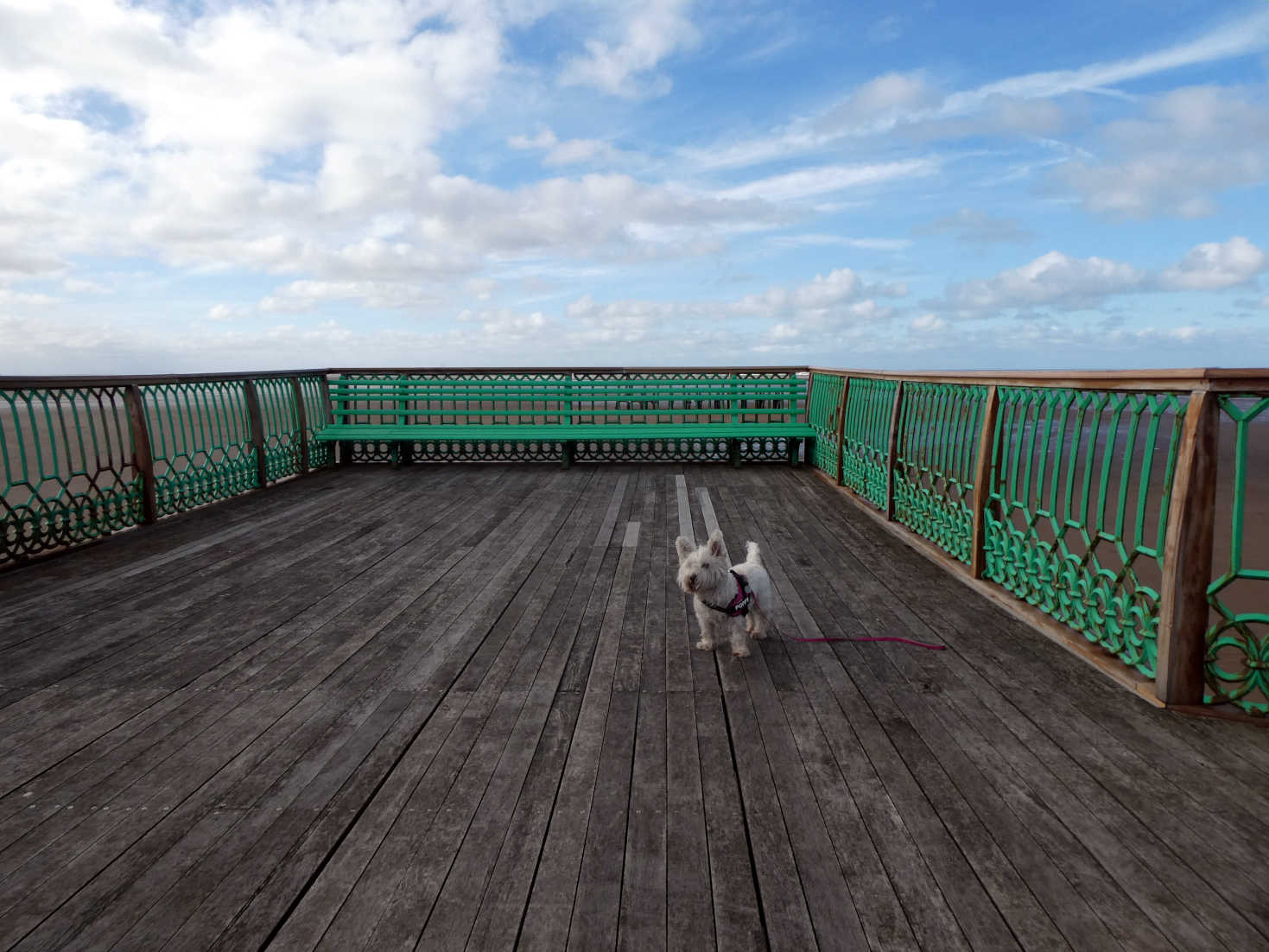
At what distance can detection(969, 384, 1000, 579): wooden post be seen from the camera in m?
4.70

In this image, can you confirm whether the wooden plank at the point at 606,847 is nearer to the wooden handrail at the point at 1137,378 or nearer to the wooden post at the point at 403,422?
the wooden handrail at the point at 1137,378

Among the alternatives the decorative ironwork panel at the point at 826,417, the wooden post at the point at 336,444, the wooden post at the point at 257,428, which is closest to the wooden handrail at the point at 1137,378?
the decorative ironwork panel at the point at 826,417

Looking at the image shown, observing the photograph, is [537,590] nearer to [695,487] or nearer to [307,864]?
[307,864]

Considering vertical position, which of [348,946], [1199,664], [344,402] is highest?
[344,402]

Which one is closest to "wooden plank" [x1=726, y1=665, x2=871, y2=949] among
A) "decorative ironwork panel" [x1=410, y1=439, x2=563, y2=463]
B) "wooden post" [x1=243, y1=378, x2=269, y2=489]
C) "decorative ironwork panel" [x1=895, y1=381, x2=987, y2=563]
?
"decorative ironwork panel" [x1=895, y1=381, x2=987, y2=563]

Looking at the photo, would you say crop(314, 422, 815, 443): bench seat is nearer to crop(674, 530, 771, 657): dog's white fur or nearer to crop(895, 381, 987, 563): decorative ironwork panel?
crop(895, 381, 987, 563): decorative ironwork panel

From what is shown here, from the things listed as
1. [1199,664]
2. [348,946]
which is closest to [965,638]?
[1199,664]

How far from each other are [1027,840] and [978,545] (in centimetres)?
288

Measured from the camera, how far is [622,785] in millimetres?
2504

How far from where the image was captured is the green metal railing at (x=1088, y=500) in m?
2.95

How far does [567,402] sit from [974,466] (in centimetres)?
730

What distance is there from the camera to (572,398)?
37.2ft

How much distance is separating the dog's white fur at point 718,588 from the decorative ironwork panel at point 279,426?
24.1 feet

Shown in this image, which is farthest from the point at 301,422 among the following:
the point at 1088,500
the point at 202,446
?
the point at 1088,500
